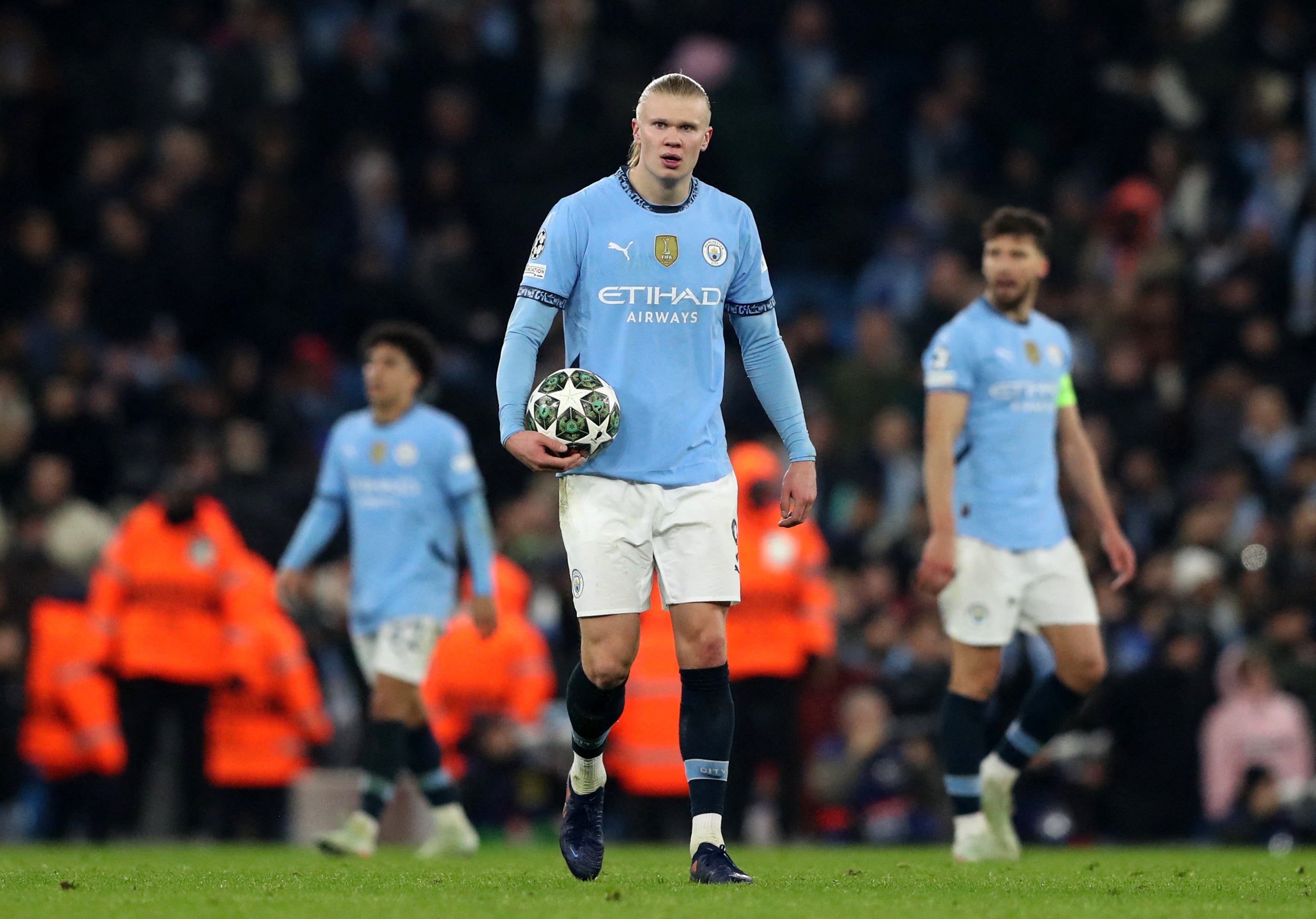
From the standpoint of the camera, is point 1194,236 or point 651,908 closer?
point 651,908

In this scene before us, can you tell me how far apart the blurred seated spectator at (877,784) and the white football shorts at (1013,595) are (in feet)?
12.3

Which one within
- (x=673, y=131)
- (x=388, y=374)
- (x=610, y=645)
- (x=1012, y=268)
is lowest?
(x=610, y=645)

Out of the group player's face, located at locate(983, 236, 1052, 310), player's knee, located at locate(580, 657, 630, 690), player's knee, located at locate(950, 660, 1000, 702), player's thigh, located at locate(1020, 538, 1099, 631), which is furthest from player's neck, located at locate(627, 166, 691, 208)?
player's knee, located at locate(950, 660, 1000, 702)

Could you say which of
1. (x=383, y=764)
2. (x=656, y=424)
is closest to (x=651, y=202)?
(x=656, y=424)

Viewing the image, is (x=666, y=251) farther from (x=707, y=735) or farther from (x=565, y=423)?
(x=707, y=735)

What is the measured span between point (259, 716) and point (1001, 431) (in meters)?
6.16

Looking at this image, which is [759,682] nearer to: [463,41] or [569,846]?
[569,846]

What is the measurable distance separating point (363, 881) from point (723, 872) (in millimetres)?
1437

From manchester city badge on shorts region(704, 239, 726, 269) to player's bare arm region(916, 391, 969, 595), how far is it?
7.47ft

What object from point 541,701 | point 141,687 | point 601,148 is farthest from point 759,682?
point 601,148

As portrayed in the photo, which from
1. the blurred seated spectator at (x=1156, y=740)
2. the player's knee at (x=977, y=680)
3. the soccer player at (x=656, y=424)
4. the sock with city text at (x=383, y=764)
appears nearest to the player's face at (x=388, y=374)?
the sock with city text at (x=383, y=764)

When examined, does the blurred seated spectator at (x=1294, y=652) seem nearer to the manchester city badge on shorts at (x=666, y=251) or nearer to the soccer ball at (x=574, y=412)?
the manchester city badge on shorts at (x=666, y=251)

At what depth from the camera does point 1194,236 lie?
1686 centimetres

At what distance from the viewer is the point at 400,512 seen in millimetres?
10375
